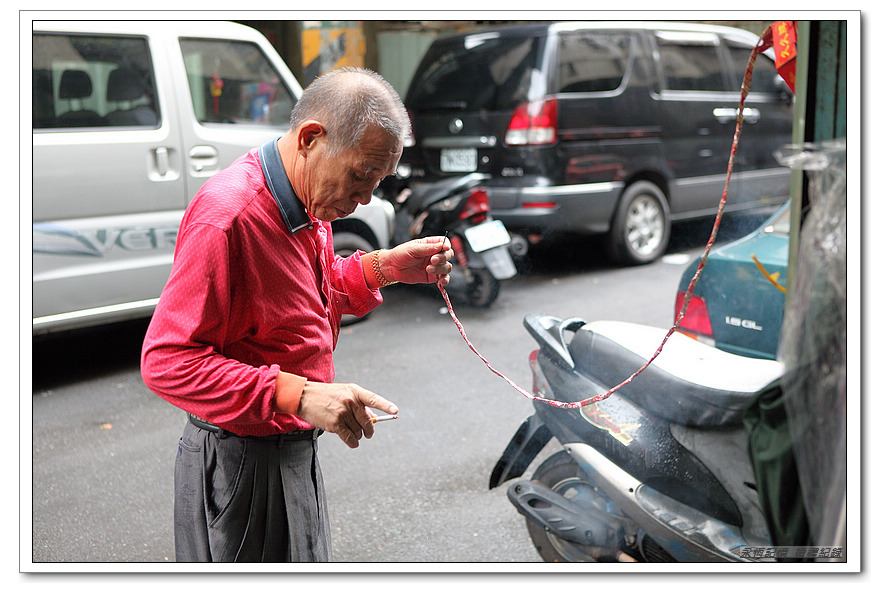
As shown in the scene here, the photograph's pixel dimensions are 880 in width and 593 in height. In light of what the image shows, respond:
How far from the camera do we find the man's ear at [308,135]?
1.36 meters

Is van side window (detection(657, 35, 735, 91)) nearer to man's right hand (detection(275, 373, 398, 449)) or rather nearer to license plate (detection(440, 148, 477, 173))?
license plate (detection(440, 148, 477, 173))

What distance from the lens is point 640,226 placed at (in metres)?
4.91

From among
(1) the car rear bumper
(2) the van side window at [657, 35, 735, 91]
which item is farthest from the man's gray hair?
(2) the van side window at [657, 35, 735, 91]

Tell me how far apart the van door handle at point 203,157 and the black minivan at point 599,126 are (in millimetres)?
1506

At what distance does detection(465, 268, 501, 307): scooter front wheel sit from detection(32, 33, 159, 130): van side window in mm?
1764

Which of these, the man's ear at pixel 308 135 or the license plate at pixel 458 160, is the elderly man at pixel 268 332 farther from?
the license plate at pixel 458 160

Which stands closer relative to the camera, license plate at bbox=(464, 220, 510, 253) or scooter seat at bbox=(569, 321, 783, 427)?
scooter seat at bbox=(569, 321, 783, 427)

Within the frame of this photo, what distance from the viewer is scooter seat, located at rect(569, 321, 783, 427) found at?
1.92 m

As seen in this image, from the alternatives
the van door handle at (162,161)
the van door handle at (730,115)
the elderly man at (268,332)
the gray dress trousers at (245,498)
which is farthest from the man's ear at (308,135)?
the van door handle at (730,115)

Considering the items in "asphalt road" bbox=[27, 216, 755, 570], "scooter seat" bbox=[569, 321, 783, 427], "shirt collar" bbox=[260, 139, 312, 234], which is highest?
"shirt collar" bbox=[260, 139, 312, 234]

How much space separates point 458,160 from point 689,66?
1.56m

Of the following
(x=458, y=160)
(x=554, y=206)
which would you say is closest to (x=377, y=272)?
(x=554, y=206)

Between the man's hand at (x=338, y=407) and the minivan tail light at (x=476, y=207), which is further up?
the minivan tail light at (x=476, y=207)
